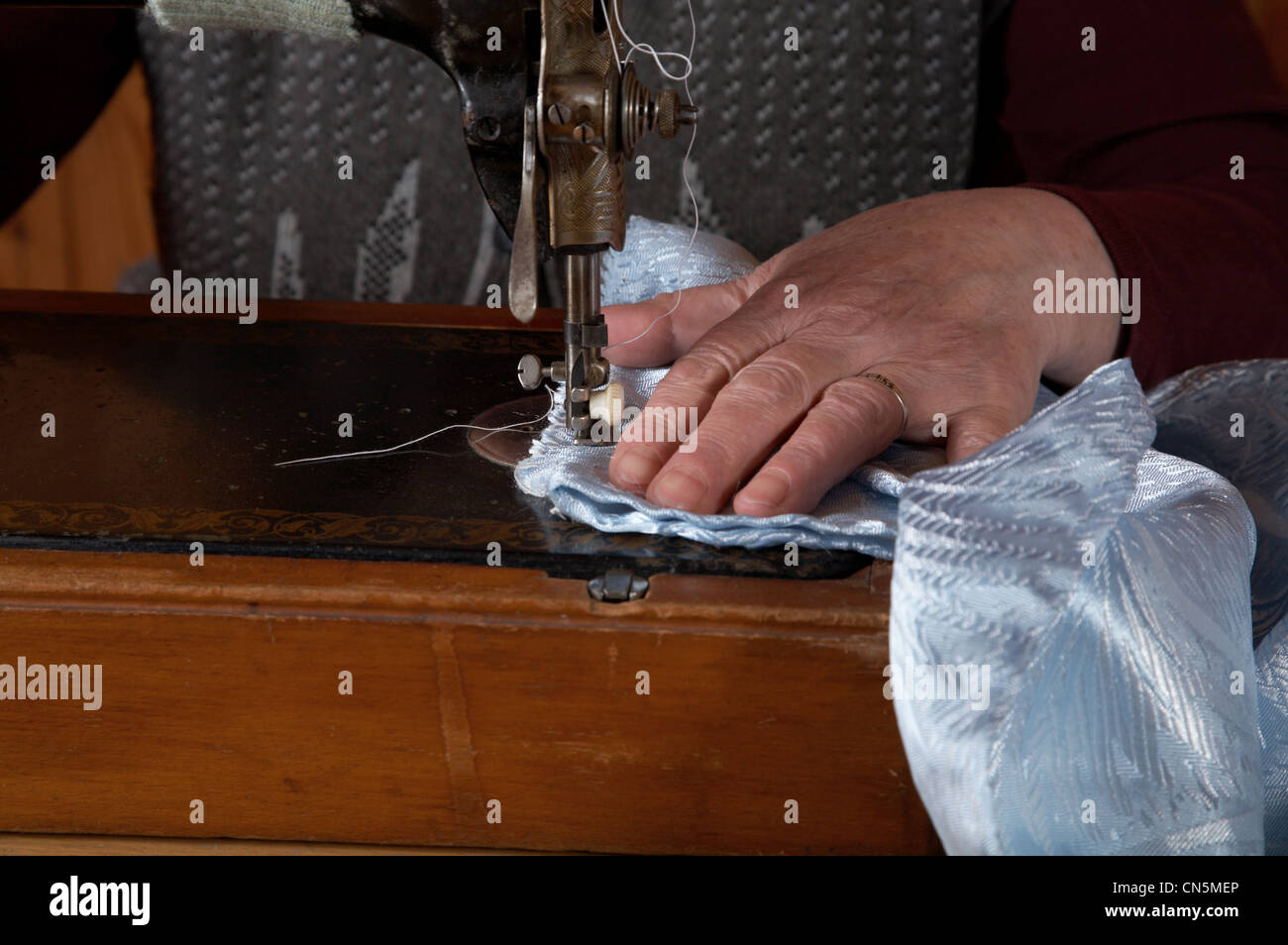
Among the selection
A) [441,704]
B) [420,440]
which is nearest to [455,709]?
[441,704]

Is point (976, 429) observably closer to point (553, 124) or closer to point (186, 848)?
point (553, 124)

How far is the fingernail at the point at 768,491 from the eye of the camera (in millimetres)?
645

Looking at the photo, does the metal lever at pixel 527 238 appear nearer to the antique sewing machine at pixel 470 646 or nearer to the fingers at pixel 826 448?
the antique sewing machine at pixel 470 646

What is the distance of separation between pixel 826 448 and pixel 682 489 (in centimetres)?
9

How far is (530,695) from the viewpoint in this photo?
24.8 inches

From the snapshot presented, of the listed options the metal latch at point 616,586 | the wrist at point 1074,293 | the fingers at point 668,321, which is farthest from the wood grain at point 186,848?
the wrist at point 1074,293

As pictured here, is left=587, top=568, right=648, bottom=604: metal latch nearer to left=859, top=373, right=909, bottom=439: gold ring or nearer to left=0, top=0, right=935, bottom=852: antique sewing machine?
left=0, top=0, right=935, bottom=852: antique sewing machine

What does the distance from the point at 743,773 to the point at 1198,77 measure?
0.96m

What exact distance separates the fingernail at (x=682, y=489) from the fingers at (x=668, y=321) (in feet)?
0.77

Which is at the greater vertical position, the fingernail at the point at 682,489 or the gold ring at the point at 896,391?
the gold ring at the point at 896,391

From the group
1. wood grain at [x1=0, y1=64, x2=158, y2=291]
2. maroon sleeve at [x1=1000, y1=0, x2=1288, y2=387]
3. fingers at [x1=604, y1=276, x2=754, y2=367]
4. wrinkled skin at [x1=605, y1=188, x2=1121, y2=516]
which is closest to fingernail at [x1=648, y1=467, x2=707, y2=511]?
wrinkled skin at [x1=605, y1=188, x2=1121, y2=516]

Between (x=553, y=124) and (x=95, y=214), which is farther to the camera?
(x=95, y=214)

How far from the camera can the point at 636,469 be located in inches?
26.7
